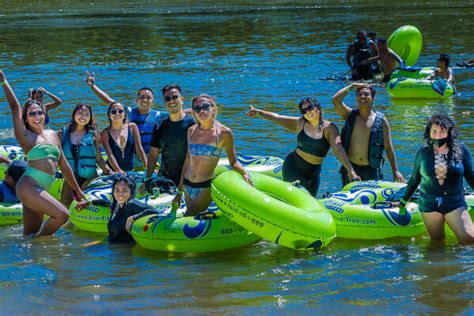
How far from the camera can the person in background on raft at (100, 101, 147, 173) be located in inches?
384

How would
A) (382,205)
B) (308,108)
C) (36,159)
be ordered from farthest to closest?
(308,108) < (382,205) < (36,159)

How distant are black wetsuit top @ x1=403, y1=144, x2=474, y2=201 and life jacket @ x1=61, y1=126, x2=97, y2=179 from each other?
12.5 feet

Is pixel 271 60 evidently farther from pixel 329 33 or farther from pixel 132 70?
pixel 329 33

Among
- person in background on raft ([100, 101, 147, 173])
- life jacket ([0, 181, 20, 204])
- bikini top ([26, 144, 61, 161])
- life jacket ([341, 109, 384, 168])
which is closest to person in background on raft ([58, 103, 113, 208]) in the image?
person in background on raft ([100, 101, 147, 173])

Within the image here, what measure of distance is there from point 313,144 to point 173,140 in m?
1.50

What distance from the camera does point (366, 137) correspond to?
30.0 ft

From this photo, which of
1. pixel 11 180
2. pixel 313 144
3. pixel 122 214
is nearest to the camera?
pixel 122 214

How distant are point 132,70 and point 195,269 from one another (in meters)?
15.4

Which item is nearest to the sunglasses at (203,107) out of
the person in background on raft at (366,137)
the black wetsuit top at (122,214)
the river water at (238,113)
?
the black wetsuit top at (122,214)

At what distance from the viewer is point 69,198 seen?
9594 mm

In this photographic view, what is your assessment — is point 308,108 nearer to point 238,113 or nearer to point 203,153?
point 203,153

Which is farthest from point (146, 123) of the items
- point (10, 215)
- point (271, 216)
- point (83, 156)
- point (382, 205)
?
point (271, 216)

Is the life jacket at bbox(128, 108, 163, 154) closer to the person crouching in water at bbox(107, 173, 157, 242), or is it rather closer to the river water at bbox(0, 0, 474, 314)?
the river water at bbox(0, 0, 474, 314)

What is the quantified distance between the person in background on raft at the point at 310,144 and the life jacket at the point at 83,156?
187 centimetres
